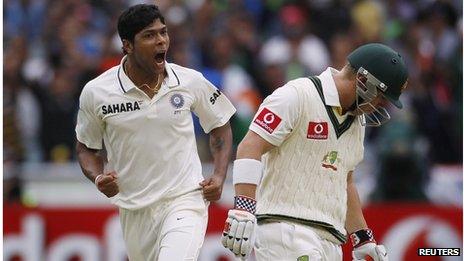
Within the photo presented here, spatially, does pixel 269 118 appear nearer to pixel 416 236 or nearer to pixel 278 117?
pixel 278 117

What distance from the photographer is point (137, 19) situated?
307 inches

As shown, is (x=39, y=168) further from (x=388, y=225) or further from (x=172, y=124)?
(x=172, y=124)

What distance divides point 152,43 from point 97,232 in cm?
437

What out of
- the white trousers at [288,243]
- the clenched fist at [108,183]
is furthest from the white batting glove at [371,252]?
the clenched fist at [108,183]

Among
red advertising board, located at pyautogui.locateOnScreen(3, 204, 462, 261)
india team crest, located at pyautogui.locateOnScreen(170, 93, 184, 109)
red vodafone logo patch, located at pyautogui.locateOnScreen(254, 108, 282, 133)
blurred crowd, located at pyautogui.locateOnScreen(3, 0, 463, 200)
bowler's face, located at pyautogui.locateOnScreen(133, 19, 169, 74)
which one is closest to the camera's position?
red vodafone logo patch, located at pyautogui.locateOnScreen(254, 108, 282, 133)

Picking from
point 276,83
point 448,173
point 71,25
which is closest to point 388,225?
point 448,173

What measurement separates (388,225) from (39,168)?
358 cm

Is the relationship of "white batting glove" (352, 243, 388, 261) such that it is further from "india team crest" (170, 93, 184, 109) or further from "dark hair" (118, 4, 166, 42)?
"dark hair" (118, 4, 166, 42)

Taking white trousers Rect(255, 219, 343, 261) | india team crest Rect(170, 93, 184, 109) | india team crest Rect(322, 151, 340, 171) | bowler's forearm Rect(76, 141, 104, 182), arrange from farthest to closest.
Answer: bowler's forearm Rect(76, 141, 104, 182) < india team crest Rect(170, 93, 184, 109) < india team crest Rect(322, 151, 340, 171) < white trousers Rect(255, 219, 343, 261)

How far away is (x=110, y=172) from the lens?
25.5 ft

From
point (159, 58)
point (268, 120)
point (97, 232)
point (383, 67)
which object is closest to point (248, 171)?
point (268, 120)

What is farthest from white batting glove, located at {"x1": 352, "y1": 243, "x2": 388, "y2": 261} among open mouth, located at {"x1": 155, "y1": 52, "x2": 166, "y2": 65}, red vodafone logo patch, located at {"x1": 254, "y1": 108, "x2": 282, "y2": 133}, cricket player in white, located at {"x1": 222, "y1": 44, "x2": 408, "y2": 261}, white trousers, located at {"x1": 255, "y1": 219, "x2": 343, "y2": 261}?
open mouth, located at {"x1": 155, "y1": 52, "x2": 166, "y2": 65}

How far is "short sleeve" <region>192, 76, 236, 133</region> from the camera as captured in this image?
26.5ft

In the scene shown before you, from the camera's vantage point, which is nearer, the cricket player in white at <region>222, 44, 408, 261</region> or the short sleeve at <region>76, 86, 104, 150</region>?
the cricket player in white at <region>222, 44, 408, 261</region>
